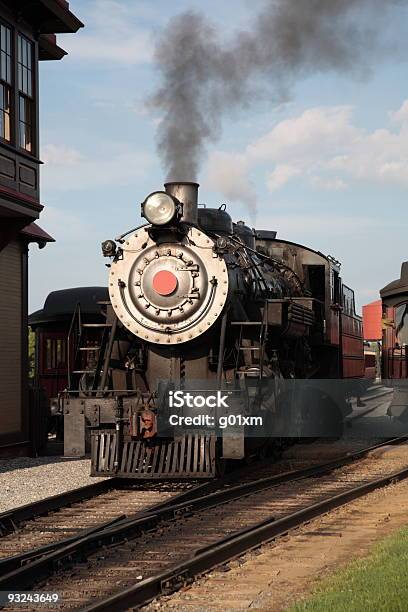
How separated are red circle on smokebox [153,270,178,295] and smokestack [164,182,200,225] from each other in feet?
2.85

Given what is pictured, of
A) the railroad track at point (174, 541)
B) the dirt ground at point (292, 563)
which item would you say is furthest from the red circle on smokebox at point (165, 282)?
the dirt ground at point (292, 563)

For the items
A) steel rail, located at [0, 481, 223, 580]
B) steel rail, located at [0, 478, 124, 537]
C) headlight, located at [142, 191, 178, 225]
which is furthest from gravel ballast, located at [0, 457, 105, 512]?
headlight, located at [142, 191, 178, 225]


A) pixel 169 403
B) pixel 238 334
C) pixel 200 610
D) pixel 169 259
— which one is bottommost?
pixel 200 610

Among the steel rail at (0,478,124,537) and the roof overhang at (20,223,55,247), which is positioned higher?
the roof overhang at (20,223,55,247)

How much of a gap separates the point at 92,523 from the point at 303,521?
6.68 ft

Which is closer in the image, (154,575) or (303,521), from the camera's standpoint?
(154,575)

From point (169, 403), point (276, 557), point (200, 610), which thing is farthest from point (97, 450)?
point (200, 610)

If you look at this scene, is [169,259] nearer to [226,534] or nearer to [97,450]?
[97,450]

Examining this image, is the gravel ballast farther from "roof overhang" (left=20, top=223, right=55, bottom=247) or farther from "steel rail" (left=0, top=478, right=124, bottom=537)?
"roof overhang" (left=20, top=223, right=55, bottom=247)

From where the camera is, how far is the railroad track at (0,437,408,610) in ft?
22.0

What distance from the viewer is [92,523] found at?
9531 mm

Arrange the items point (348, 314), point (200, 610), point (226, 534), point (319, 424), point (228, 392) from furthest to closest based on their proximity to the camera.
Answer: point (348, 314)
point (319, 424)
point (228, 392)
point (226, 534)
point (200, 610)

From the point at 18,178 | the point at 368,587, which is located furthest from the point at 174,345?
the point at 368,587

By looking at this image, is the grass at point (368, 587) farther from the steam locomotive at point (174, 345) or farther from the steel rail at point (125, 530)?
the steam locomotive at point (174, 345)
